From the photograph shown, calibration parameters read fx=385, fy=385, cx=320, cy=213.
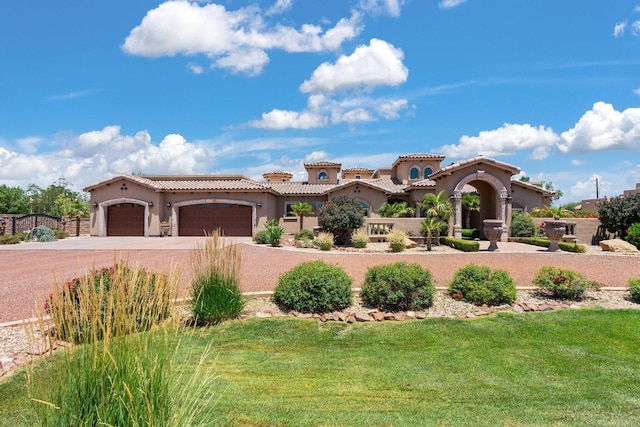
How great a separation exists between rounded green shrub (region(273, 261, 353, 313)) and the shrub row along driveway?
1647 millimetres

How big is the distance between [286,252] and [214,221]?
14808mm

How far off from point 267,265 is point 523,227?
57.8ft

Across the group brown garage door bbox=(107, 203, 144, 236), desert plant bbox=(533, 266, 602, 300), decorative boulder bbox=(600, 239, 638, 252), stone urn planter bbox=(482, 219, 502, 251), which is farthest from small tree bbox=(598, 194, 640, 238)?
brown garage door bbox=(107, 203, 144, 236)

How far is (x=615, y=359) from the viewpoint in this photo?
5.50m

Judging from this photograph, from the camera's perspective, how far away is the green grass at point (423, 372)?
13.3ft

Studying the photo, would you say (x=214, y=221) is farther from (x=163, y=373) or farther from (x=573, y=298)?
(x=163, y=373)

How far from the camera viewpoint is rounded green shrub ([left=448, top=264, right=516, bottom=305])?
8.26 meters

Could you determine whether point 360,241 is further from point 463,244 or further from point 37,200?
point 37,200

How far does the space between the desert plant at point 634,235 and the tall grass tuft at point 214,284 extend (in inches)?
823

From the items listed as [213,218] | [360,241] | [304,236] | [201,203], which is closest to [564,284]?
[360,241]

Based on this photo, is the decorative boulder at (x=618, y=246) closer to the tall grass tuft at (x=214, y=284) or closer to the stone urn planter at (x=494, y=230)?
the stone urn planter at (x=494, y=230)

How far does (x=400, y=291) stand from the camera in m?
7.90

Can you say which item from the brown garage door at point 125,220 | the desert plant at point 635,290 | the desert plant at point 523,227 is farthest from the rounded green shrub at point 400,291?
the brown garage door at point 125,220

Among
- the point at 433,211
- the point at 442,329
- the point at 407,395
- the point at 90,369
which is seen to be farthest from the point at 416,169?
the point at 90,369
